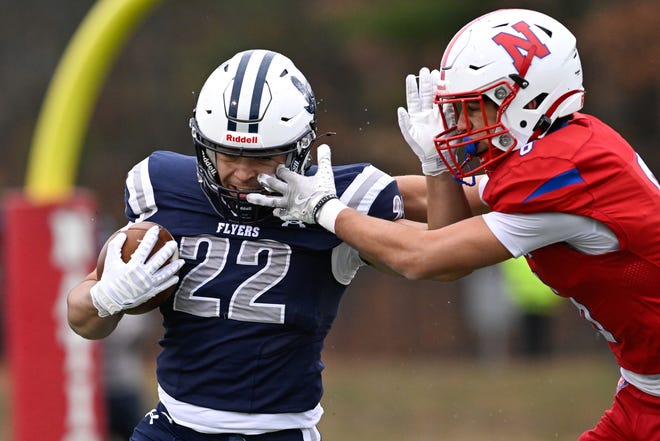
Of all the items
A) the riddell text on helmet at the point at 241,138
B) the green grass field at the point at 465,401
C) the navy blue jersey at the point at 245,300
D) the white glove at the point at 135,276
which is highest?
the riddell text on helmet at the point at 241,138

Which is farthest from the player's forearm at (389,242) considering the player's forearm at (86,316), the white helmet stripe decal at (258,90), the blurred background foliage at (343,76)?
the blurred background foliage at (343,76)

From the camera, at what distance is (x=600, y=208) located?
362 centimetres

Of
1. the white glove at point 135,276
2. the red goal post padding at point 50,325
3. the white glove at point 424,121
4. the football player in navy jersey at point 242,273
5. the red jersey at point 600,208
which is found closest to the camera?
the red jersey at point 600,208

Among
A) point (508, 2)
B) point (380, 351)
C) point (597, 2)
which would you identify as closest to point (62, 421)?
point (380, 351)

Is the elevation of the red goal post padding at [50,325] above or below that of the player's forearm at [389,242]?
below

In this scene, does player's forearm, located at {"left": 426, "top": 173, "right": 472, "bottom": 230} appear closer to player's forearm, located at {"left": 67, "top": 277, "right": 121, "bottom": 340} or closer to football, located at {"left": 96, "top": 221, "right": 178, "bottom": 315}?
football, located at {"left": 96, "top": 221, "right": 178, "bottom": 315}

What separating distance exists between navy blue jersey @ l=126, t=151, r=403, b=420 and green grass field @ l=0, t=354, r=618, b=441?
15.7ft

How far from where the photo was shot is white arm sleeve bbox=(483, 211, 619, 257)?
11.9 feet

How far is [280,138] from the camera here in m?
3.87

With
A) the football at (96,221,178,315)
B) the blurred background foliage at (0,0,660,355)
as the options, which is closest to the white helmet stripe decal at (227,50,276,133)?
the football at (96,221,178,315)

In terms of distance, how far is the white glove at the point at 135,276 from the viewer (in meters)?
3.75

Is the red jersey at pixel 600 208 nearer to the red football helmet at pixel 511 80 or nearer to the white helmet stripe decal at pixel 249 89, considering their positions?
the red football helmet at pixel 511 80

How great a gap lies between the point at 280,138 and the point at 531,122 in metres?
0.77

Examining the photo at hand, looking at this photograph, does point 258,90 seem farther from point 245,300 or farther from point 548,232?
point 548,232
